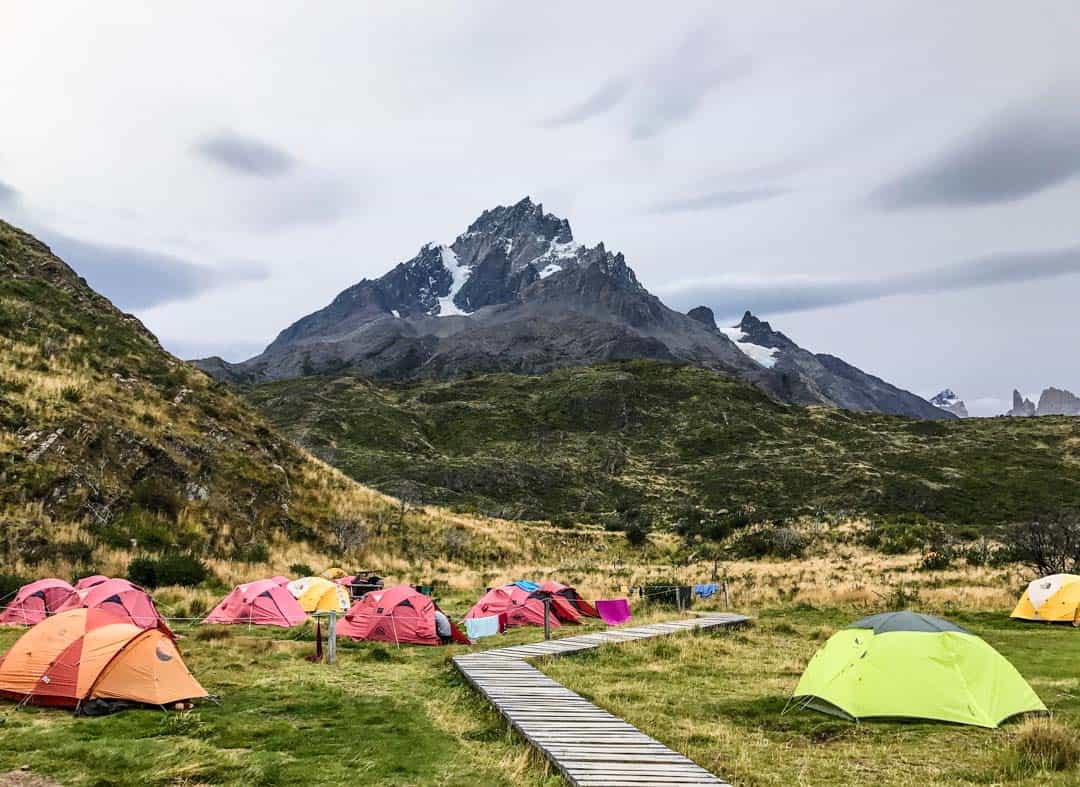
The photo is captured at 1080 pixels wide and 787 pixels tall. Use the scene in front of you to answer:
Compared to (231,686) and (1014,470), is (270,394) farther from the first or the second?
(231,686)

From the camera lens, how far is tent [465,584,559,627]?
927 inches

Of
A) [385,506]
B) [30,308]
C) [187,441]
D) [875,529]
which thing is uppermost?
[30,308]

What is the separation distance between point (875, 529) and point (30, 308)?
53.9 meters

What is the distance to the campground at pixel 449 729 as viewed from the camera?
8688 millimetres

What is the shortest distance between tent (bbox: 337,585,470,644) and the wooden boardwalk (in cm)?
378

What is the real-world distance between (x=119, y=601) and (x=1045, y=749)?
739 inches

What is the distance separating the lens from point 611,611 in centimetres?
2508

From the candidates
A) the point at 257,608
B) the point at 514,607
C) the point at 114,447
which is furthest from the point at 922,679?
the point at 114,447

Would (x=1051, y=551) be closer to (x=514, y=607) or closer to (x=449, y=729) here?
(x=514, y=607)

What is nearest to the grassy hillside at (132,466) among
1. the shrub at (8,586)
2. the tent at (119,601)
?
the shrub at (8,586)

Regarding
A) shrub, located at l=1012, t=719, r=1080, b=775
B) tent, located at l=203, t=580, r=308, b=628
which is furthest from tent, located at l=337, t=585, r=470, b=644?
shrub, located at l=1012, t=719, r=1080, b=775

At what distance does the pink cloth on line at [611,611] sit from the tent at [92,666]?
49.5ft

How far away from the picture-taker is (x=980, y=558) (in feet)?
115

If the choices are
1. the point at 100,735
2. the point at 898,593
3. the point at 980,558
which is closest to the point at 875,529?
the point at 980,558
